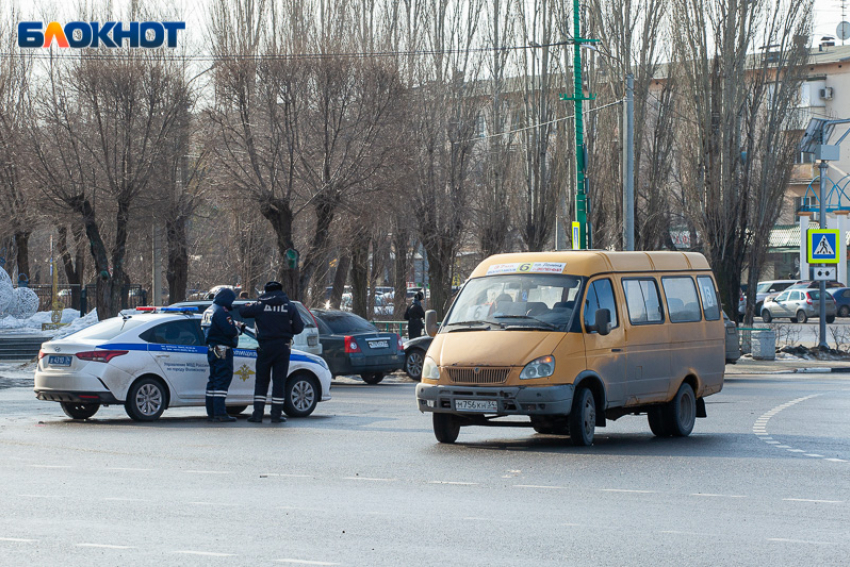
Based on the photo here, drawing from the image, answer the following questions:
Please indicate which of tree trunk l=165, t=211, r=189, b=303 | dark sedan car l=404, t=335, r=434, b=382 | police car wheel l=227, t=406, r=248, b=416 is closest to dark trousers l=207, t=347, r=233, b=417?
police car wheel l=227, t=406, r=248, b=416

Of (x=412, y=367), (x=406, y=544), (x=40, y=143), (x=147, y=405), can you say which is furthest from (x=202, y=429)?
(x=40, y=143)

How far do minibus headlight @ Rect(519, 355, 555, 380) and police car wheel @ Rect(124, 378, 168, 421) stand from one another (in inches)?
225

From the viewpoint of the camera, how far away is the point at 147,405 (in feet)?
50.8

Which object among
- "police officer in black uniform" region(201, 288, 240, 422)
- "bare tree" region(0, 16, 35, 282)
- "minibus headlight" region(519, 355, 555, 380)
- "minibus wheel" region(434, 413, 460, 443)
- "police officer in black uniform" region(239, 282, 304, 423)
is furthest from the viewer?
"bare tree" region(0, 16, 35, 282)

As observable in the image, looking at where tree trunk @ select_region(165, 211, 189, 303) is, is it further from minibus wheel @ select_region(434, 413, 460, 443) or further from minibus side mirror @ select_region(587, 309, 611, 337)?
minibus side mirror @ select_region(587, 309, 611, 337)

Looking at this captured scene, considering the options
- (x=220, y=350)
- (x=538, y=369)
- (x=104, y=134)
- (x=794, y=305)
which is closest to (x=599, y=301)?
(x=538, y=369)

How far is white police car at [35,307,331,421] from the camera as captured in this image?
1502cm

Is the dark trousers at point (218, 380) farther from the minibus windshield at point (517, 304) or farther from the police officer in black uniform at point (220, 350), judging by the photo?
the minibus windshield at point (517, 304)

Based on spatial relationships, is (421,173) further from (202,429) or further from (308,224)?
(202,429)

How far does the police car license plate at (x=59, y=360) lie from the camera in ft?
49.4

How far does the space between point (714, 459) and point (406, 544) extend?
5.39 meters

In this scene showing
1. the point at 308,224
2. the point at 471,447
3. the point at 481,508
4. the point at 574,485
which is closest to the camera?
the point at 481,508

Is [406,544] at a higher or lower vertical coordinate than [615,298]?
lower

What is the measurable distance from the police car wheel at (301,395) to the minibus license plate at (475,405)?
14.4 ft
